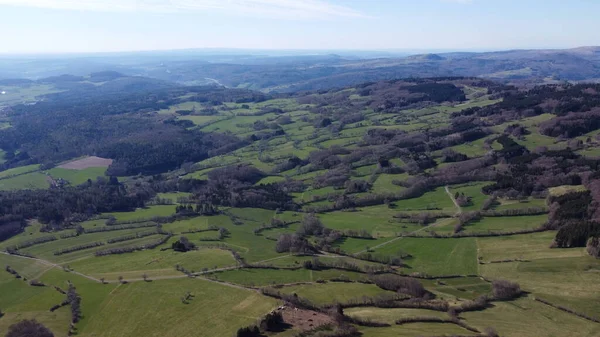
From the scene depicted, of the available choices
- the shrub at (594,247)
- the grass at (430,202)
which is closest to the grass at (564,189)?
the grass at (430,202)

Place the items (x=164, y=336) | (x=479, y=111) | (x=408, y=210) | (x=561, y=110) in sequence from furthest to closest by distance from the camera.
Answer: (x=479, y=111) < (x=561, y=110) < (x=408, y=210) < (x=164, y=336)

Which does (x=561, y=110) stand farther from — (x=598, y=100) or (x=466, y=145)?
(x=466, y=145)

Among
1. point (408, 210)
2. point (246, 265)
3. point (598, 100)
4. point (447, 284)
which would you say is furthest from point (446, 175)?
point (598, 100)

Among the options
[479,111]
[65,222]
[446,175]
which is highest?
[479,111]

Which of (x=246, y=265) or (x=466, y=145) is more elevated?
(x=466, y=145)

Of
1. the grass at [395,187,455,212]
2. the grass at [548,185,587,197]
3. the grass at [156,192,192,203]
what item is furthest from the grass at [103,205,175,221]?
the grass at [548,185,587,197]

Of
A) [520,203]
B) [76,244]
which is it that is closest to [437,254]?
[520,203]

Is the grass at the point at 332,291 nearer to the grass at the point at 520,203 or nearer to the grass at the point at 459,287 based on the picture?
the grass at the point at 459,287
